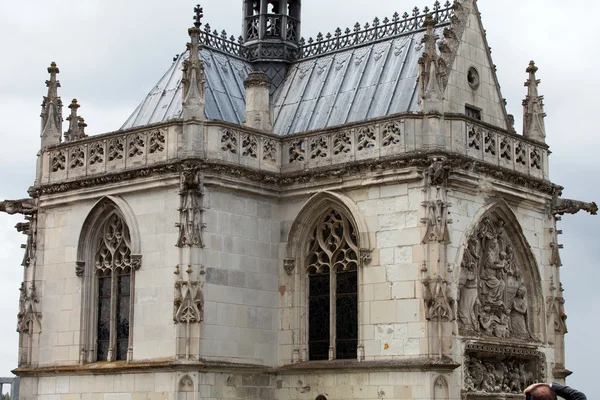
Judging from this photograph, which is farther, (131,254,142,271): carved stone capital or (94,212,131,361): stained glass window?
(94,212,131,361): stained glass window

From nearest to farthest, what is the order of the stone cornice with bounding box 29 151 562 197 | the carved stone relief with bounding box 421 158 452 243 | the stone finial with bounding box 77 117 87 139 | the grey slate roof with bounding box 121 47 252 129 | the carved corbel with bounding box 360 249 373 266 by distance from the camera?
the carved stone relief with bounding box 421 158 452 243, the stone cornice with bounding box 29 151 562 197, the carved corbel with bounding box 360 249 373 266, the grey slate roof with bounding box 121 47 252 129, the stone finial with bounding box 77 117 87 139

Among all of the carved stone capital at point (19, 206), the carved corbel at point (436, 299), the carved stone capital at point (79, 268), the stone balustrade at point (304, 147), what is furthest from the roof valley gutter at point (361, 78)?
the carved stone capital at point (19, 206)

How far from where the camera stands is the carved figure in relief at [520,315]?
25.5 m

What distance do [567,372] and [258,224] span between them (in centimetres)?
775

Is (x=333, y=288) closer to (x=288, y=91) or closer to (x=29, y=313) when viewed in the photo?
(x=288, y=91)

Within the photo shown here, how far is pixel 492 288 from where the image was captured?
24.8 metres

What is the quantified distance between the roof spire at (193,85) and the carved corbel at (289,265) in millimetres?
3686

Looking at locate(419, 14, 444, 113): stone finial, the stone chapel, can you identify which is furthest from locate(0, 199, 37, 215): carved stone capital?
locate(419, 14, 444, 113): stone finial

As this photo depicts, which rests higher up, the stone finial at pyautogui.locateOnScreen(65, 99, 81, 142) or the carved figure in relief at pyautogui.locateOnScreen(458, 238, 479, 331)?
the stone finial at pyautogui.locateOnScreen(65, 99, 81, 142)

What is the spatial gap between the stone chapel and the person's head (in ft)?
46.3

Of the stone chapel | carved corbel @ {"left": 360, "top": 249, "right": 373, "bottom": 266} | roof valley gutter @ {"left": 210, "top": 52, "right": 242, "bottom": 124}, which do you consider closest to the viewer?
the stone chapel

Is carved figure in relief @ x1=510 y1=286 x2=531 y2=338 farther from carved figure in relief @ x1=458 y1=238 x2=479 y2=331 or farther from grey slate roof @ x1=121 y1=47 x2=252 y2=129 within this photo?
grey slate roof @ x1=121 y1=47 x2=252 y2=129

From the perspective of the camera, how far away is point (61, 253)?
26516 mm

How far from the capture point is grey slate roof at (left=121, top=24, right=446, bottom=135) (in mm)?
26594
